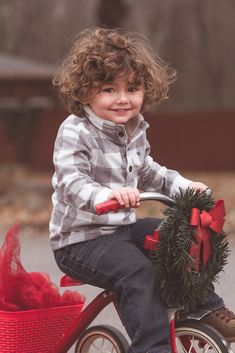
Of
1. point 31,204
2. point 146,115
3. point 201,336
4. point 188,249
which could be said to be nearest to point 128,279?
point 188,249

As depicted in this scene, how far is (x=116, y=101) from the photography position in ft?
Result: 12.0

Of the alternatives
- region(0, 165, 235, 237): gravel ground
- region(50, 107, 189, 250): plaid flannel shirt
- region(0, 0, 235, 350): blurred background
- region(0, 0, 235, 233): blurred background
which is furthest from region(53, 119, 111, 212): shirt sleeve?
region(0, 165, 235, 237): gravel ground

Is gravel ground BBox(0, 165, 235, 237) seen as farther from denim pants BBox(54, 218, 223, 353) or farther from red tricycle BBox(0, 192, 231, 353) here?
denim pants BBox(54, 218, 223, 353)

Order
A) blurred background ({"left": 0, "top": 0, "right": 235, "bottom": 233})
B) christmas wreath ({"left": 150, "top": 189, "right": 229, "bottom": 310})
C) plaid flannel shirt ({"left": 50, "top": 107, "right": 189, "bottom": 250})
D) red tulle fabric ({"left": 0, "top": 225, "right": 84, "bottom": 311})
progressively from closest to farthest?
1. christmas wreath ({"left": 150, "top": 189, "right": 229, "bottom": 310})
2. plaid flannel shirt ({"left": 50, "top": 107, "right": 189, "bottom": 250})
3. red tulle fabric ({"left": 0, "top": 225, "right": 84, "bottom": 311})
4. blurred background ({"left": 0, "top": 0, "right": 235, "bottom": 233})

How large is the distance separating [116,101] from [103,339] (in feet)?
3.32

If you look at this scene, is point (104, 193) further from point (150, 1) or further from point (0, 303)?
point (150, 1)

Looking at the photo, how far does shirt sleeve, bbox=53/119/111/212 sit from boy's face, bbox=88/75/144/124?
0.11 meters

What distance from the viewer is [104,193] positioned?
3.40 m

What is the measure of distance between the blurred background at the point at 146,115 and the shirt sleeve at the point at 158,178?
1.44 metres

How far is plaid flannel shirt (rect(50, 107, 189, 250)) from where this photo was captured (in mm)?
3566

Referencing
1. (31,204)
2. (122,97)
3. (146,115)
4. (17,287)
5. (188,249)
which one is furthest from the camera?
(146,115)

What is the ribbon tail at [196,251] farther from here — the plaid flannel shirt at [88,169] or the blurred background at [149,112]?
the blurred background at [149,112]

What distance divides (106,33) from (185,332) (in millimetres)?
1230

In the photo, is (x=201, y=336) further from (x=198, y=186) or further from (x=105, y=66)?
(x=105, y=66)
